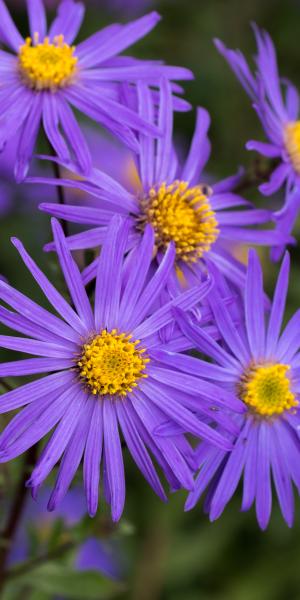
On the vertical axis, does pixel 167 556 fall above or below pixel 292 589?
above

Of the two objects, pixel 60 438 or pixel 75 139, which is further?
pixel 75 139

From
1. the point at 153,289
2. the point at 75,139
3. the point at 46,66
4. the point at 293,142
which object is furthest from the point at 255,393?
the point at 46,66

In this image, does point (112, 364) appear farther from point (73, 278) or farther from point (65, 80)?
point (65, 80)

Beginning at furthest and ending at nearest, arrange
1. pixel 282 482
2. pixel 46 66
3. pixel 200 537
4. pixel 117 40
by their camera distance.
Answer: pixel 200 537 → pixel 117 40 → pixel 46 66 → pixel 282 482

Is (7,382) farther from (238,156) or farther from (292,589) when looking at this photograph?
(238,156)

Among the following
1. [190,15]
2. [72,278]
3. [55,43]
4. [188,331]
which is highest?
[190,15]

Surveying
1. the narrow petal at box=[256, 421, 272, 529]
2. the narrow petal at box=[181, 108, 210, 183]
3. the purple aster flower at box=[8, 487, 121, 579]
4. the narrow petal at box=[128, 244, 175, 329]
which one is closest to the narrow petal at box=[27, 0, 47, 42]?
the narrow petal at box=[181, 108, 210, 183]

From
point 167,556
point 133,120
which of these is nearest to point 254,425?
point 133,120
